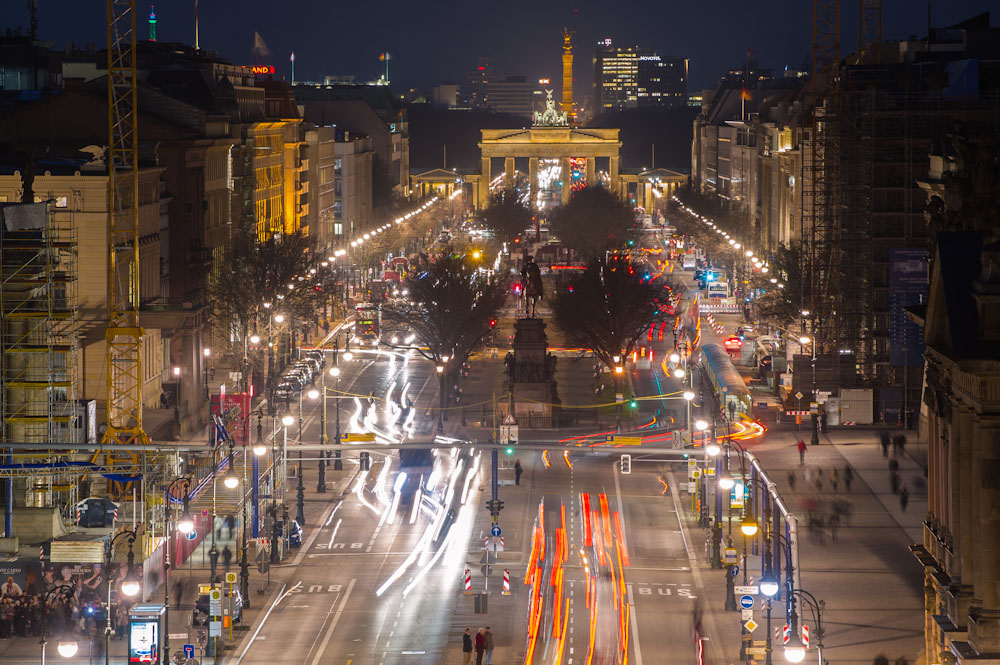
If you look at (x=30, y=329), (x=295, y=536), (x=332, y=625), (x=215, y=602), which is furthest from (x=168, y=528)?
(x=30, y=329)

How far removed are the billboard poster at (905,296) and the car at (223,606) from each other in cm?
3684

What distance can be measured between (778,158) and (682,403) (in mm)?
68375

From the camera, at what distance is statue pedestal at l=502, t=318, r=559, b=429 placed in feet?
277

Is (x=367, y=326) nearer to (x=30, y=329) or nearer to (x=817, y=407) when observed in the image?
(x=817, y=407)

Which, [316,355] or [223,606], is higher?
[316,355]

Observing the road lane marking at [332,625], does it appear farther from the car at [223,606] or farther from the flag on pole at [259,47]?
the flag on pole at [259,47]

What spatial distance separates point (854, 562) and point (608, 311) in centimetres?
4291

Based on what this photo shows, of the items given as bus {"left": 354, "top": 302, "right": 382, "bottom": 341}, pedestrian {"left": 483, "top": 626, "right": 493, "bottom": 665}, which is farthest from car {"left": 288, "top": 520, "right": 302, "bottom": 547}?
bus {"left": 354, "top": 302, "right": 382, "bottom": 341}

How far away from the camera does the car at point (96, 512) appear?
56906 mm

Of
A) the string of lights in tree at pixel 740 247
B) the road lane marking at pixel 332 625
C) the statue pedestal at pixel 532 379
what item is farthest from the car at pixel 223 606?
the string of lights in tree at pixel 740 247

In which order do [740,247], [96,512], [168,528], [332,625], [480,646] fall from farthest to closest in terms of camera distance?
[740,247] → [96,512] → [332,625] → [168,528] → [480,646]

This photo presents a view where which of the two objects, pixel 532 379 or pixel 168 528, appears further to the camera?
pixel 532 379

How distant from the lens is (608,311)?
325 feet

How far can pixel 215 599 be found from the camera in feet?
156
